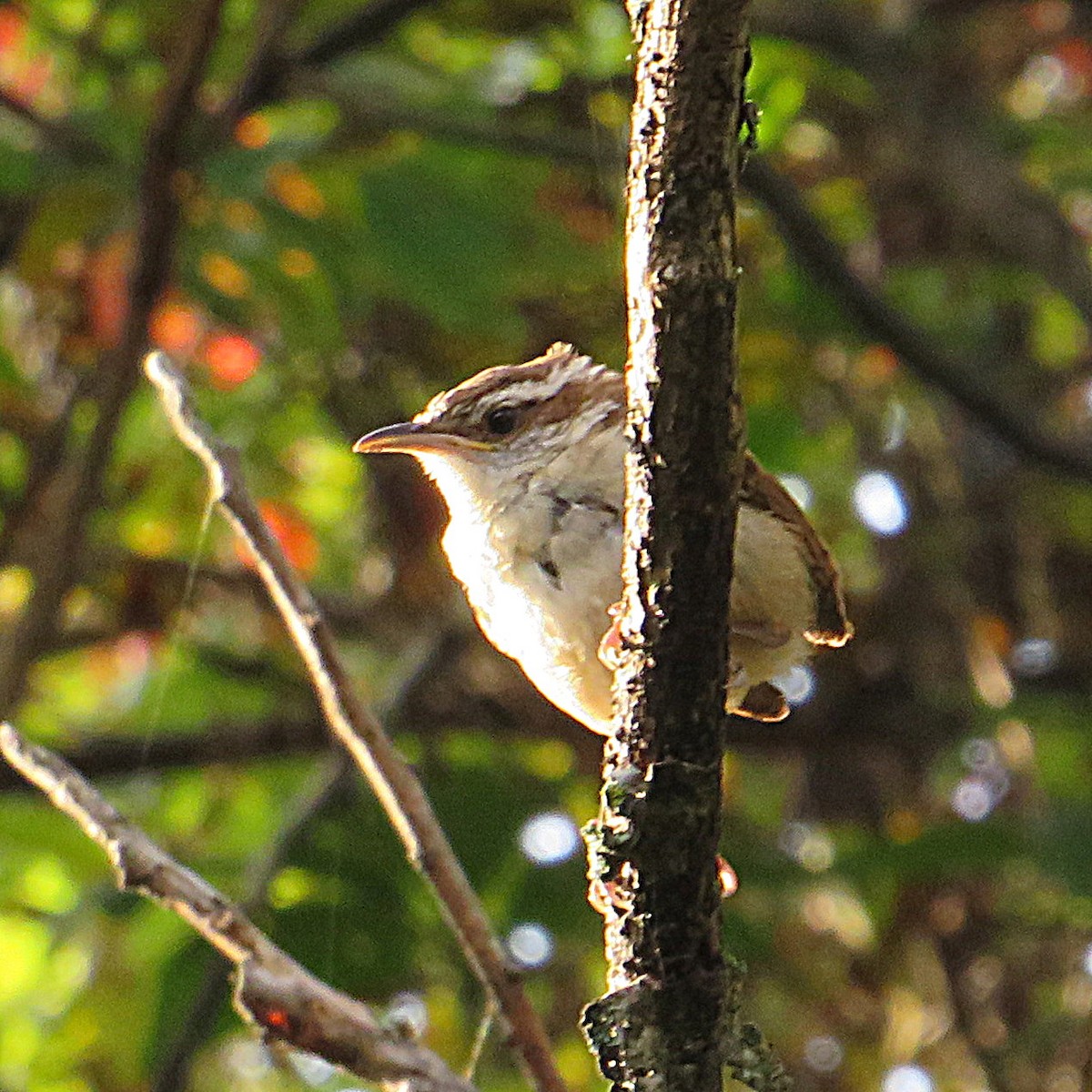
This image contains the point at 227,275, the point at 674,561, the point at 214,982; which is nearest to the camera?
the point at 674,561

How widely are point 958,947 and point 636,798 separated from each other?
169 inches

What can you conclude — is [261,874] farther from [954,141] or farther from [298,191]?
[954,141]

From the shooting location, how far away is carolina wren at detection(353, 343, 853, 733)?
2.92 meters

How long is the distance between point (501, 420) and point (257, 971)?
50.3 inches

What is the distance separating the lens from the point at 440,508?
242 inches

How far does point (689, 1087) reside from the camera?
2.16 m

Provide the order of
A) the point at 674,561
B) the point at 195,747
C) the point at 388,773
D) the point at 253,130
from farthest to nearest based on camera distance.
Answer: the point at 195,747
the point at 253,130
the point at 388,773
the point at 674,561

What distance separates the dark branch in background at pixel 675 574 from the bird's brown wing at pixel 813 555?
3.67 ft

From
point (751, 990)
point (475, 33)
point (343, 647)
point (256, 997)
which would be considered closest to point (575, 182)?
point (475, 33)

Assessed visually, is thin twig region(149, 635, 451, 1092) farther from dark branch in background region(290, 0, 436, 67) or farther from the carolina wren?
dark branch in background region(290, 0, 436, 67)

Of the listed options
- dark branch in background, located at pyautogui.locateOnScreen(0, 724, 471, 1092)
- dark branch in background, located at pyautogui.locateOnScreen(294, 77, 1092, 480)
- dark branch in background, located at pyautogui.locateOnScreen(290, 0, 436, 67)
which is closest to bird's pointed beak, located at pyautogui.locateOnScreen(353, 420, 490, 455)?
dark branch in background, located at pyautogui.locateOnScreen(0, 724, 471, 1092)

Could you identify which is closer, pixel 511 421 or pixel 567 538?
pixel 567 538

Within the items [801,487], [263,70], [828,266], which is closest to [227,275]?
[263,70]

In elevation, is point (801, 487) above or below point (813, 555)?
above
